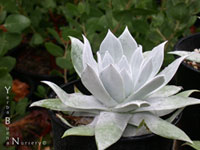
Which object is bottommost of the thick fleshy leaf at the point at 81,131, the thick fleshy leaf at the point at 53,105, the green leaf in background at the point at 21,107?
the green leaf in background at the point at 21,107

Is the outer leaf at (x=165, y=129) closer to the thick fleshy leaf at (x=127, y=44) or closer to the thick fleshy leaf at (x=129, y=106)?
the thick fleshy leaf at (x=129, y=106)

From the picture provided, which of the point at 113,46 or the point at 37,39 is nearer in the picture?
the point at 113,46

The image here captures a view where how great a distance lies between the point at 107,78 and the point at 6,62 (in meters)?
0.55

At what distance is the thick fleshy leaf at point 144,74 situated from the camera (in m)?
0.60

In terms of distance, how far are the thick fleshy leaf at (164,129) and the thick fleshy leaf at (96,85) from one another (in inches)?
3.0

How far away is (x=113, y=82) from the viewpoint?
1.95 ft

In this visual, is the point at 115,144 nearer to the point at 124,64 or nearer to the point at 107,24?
the point at 124,64

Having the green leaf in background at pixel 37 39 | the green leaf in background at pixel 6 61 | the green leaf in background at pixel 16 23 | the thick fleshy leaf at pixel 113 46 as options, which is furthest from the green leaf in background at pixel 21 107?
the thick fleshy leaf at pixel 113 46

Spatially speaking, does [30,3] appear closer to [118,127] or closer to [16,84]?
[16,84]

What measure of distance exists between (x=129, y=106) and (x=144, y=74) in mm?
73

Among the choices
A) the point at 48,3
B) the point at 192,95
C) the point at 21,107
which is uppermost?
the point at 48,3

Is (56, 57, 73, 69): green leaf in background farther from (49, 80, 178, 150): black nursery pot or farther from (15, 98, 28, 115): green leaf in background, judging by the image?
(49, 80, 178, 150): black nursery pot

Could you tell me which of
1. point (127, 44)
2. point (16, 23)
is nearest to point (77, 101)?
point (127, 44)

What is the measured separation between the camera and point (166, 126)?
57 centimetres
